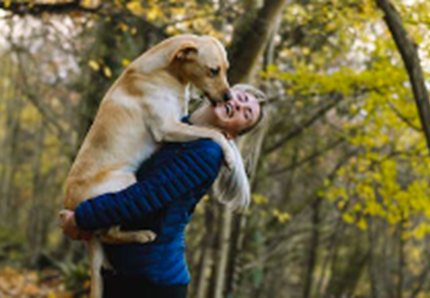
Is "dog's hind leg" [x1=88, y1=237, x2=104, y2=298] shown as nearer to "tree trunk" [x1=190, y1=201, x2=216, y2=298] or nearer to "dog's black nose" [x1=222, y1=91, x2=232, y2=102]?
"dog's black nose" [x1=222, y1=91, x2=232, y2=102]

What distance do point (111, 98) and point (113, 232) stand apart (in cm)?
67

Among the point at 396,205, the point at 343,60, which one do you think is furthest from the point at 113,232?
the point at 343,60

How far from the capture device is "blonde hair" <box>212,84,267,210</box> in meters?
2.78

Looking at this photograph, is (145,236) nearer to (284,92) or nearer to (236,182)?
(236,182)

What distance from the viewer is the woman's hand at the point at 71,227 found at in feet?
8.15

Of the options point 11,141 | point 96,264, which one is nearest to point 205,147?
point 96,264

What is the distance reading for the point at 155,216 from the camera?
2.54m

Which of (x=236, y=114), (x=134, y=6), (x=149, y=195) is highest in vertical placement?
(x=149, y=195)

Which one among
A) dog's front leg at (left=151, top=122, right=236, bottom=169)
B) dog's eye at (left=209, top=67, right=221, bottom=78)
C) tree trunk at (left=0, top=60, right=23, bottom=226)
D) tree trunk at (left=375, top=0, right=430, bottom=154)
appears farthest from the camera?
tree trunk at (left=0, top=60, right=23, bottom=226)

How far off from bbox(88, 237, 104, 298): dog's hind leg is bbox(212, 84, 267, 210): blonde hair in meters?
0.65

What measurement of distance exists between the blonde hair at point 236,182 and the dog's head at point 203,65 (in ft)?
0.46

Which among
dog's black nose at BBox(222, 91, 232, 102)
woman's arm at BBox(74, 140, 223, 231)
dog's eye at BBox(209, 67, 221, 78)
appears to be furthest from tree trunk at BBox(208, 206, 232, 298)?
woman's arm at BBox(74, 140, 223, 231)

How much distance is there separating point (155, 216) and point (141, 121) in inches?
20.8

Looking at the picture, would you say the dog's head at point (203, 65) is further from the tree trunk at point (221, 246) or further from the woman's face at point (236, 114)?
the tree trunk at point (221, 246)
